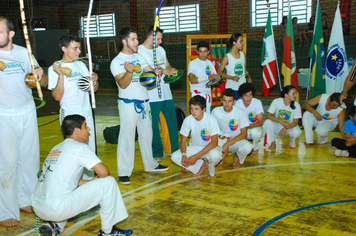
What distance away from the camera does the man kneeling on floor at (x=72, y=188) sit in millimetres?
3129

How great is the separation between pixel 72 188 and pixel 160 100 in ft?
8.67

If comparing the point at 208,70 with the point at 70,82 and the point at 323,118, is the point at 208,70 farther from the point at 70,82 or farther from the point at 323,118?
the point at 70,82

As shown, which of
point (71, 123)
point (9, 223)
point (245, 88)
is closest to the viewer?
point (71, 123)

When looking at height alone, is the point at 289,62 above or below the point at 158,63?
below

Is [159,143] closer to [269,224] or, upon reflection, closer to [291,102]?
[291,102]

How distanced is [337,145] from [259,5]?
10.5 meters

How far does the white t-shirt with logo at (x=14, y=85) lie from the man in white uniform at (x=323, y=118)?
15.3 feet

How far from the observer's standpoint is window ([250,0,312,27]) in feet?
48.1

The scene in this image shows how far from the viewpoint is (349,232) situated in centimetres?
343

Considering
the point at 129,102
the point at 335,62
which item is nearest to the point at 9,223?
the point at 129,102

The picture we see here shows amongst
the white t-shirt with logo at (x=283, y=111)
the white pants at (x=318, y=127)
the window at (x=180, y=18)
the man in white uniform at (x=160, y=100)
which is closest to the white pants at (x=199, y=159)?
the man in white uniform at (x=160, y=100)

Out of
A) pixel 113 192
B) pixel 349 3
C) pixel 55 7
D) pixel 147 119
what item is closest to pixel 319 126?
pixel 147 119

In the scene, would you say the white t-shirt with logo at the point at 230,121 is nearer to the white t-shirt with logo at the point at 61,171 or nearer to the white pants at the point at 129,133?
the white pants at the point at 129,133

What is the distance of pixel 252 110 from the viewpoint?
626cm
